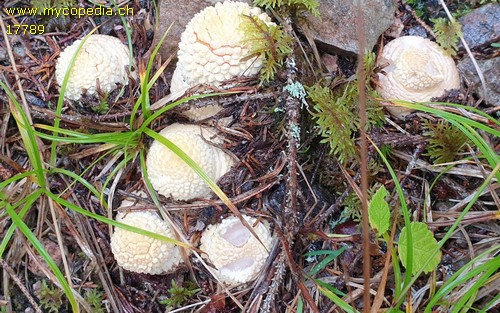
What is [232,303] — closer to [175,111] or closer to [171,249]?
[171,249]

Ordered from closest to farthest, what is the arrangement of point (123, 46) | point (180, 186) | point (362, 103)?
point (362, 103) → point (180, 186) → point (123, 46)

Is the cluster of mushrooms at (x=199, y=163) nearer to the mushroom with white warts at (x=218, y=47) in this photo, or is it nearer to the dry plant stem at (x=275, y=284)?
the mushroom with white warts at (x=218, y=47)

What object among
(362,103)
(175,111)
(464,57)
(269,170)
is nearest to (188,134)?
(175,111)

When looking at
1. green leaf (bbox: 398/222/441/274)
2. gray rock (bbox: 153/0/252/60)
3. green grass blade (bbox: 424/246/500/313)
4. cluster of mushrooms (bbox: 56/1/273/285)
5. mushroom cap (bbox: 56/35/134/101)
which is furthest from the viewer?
gray rock (bbox: 153/0/252/60)

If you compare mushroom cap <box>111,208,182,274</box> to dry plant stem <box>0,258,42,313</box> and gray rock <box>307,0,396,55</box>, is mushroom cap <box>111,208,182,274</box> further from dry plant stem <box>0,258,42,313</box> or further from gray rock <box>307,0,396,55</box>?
gray rock <box>307,0,396,55</box>

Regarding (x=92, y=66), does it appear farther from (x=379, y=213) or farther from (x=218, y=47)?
(x=379, y=213)

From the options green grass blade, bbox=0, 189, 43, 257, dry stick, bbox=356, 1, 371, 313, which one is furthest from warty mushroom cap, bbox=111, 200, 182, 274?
dry stick, bbox=356, 1, 371, 313

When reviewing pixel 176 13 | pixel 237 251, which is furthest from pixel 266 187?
pixel 176 13
